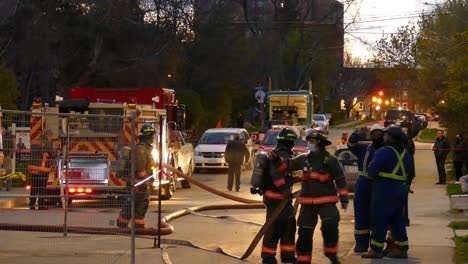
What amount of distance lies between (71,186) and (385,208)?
4.16 meters

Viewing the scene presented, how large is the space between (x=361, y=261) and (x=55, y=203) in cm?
427

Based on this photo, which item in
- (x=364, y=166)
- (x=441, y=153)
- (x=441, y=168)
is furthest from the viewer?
(x=441, y=168)

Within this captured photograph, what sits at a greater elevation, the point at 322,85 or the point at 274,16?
the point at 274,16

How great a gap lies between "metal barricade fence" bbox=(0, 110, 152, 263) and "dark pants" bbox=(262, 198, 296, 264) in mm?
1744

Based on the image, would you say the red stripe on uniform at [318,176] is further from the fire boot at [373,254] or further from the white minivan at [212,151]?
the white minivan at [212,151]

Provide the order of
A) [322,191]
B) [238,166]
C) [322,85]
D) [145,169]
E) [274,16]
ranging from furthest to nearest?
1. [322,85]
2. [274,16]
3. [238,166]
4. [145,169]
5. [322,191]

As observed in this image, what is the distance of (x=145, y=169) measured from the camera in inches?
524

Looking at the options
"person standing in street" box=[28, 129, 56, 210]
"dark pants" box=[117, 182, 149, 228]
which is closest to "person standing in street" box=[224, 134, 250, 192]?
"dark pants" box=[117, 182, 149, 228]

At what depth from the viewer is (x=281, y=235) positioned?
37.0ft

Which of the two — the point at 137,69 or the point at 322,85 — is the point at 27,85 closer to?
the point at 137,69

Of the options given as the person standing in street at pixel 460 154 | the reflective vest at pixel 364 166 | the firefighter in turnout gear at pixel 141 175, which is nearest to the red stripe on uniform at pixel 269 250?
the firefighter in turnout gear at pixel 141 175

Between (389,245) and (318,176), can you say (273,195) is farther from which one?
(389,245)

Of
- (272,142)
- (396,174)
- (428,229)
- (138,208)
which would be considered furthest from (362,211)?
(272,142)

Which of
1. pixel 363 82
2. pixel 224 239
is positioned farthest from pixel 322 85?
pixel 224 239
